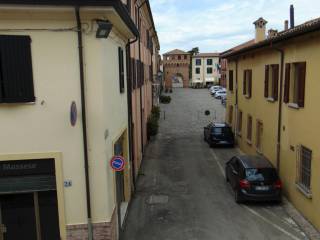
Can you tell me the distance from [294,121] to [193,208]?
483 centimetres

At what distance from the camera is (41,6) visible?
282 inches

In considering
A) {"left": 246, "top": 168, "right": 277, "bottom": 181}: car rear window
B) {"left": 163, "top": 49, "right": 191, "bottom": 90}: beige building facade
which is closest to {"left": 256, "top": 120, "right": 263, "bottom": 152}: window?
{"left": 246, "top": 168, "right": 277, "bottom": 181}: car rear window

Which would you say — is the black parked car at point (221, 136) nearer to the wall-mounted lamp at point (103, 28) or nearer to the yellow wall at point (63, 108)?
the yellow wall at point (63, 108)

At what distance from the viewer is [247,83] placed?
71.7 feet

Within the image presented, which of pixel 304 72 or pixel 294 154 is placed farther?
pixel 294 154

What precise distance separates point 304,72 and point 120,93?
625 centimetres

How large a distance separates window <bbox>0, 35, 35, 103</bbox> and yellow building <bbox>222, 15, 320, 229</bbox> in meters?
7.72

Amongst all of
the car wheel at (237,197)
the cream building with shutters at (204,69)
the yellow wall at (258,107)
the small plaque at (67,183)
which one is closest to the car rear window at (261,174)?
the car wheel at (237,197)

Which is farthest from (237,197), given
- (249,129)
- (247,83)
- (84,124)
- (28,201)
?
(247,83)

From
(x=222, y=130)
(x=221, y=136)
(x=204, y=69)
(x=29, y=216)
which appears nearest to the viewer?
(x=29, y=216)

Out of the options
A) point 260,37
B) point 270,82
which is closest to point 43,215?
point 270,82

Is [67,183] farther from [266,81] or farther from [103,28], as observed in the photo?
[266,81]

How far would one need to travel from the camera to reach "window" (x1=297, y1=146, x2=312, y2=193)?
12.0m

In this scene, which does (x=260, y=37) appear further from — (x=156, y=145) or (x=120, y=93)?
(x=120, y=93)
